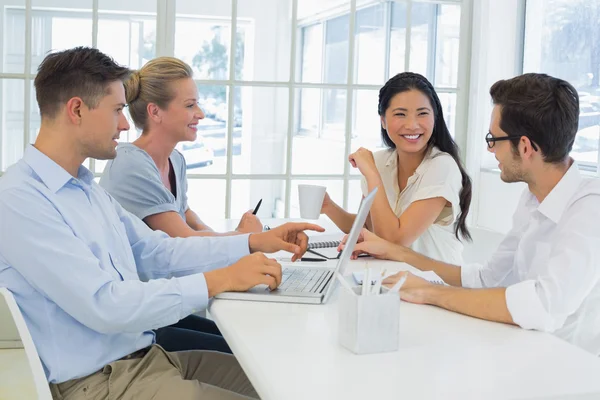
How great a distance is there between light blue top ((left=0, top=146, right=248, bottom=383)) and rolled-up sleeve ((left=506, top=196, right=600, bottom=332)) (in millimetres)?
671

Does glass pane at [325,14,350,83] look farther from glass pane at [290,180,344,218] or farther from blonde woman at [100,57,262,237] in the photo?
blonde woman at [100,57,262,237]

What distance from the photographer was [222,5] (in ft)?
12.7

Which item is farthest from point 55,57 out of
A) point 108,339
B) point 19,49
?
point 19,49

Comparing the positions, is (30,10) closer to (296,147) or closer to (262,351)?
(296,147)

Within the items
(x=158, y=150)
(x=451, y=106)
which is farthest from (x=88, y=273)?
(x=451, y=106)

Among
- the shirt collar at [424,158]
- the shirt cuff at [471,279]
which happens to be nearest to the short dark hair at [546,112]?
the shirt cuff at [471,279]

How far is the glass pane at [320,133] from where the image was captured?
13.3 ft

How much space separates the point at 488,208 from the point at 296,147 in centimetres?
116

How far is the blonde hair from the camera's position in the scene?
2.58m

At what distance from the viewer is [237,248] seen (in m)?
1.98

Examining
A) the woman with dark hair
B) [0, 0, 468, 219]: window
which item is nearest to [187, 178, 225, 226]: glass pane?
[0, 0, 468, 219]: window

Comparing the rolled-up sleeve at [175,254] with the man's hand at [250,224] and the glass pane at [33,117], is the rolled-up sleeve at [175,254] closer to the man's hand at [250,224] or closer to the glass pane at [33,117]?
the man's hand at [250,224]

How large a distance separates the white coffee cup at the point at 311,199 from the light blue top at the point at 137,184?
1.44 feet

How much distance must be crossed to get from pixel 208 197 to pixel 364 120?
3.23ft
